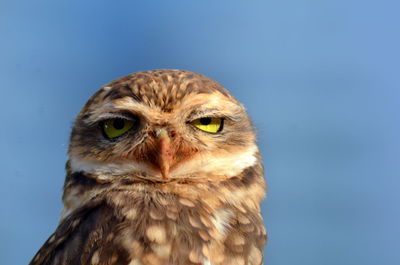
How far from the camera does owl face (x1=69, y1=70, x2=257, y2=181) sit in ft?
7.72

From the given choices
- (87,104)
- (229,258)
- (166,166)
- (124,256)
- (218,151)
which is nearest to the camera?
(124,256)

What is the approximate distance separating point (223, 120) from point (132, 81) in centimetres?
39

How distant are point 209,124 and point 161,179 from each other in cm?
34

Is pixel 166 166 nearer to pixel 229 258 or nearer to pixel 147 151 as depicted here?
pixel 147 151

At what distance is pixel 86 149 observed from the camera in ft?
8.21

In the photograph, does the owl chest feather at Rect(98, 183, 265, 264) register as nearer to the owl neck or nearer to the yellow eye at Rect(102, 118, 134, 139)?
the owl neck

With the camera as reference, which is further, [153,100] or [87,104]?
[87,104]

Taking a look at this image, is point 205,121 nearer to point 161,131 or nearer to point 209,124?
point 209,124

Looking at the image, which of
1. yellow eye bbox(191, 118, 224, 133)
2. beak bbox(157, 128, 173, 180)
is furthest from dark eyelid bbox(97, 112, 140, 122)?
yellow eye bbox(191, 118, 224, 133)

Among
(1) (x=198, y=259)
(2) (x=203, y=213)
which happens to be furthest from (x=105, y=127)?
(1) (x=198, y=259)

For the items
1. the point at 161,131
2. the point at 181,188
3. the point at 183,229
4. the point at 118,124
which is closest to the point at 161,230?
the point at 183,229

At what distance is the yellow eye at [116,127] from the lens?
2443 millimetres

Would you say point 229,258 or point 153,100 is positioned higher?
point 153,100

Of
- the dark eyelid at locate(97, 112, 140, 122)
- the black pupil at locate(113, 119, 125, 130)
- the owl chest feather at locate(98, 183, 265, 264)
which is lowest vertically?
the owl chest feather at locate(98, 183, 265, 264)
